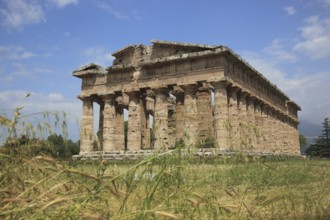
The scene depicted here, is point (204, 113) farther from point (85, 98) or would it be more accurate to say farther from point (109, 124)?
point (85, 98)

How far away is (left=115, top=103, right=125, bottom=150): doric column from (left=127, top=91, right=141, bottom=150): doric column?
216 centimetres

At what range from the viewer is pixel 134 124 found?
25.0 meters

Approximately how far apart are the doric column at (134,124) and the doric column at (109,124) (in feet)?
5.50

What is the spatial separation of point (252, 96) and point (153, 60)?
28.6ft

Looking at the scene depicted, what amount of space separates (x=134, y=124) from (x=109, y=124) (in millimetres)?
2429

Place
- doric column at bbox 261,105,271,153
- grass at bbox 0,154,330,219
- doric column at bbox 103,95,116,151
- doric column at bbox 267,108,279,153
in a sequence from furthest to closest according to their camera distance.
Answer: doric column at bbox 267,108,279,153 < doric column at bbox 261,105,271,153 < doric column at bbox 103,95,116,151 < grass at bbox 0,154,330,219

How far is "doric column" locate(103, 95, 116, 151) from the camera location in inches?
1016

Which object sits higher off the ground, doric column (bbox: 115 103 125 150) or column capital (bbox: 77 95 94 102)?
column capital (bbox: 77 95 94 102)

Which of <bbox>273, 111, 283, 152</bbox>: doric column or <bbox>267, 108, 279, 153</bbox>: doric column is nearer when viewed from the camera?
<bbox>267, 108, 279, 153</bbox>: doric column

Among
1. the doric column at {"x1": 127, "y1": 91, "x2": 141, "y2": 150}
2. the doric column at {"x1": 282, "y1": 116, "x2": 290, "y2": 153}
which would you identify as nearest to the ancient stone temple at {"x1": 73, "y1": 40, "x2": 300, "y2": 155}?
the doric column at {"x1": 127, "y1": 91, "x2": 141, "y2": 150}

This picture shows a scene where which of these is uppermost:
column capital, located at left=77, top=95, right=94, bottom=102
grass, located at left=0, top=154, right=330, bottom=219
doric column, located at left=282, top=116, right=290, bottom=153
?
column capital, located at left=77, top=95, right=94, bottom=102

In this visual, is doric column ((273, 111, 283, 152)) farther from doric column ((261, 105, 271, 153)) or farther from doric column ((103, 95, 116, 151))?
doric column ((103, 95, 116, 151))

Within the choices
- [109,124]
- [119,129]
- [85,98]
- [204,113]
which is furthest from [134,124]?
[204,113]

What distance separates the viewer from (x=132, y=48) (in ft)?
85.4
